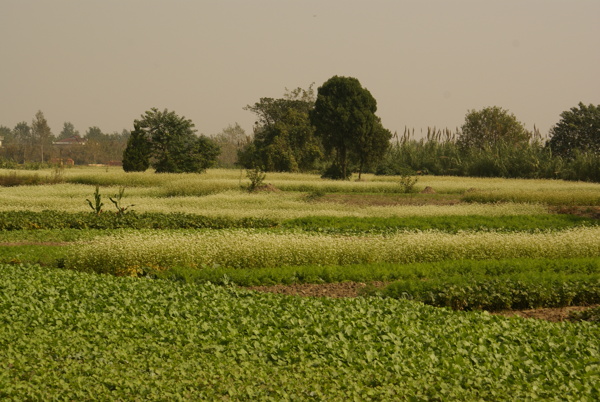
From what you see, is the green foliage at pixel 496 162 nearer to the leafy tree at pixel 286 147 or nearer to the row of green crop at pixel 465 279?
the leafy tree at pixel 286 147

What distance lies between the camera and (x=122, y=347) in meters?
9.88

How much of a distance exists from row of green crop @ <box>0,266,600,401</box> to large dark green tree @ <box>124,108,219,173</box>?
130 feet

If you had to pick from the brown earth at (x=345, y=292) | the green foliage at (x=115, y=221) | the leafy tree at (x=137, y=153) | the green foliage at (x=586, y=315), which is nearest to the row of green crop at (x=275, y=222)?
the green foliage at (x=115, y=221)

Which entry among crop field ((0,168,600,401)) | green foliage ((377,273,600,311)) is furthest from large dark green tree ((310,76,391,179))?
green foliage ((377,273,600,311))

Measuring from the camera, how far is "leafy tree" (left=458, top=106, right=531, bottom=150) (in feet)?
266

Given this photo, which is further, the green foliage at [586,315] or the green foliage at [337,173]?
the green foliage at [337,173]

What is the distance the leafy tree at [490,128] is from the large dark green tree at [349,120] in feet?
100

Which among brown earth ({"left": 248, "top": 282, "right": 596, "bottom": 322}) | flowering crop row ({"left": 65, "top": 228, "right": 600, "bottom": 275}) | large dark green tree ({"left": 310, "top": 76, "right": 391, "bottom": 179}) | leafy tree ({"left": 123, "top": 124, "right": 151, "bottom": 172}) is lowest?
brown earth ({"left": 248, "top": 282, "right": 596, "bottom": 322})

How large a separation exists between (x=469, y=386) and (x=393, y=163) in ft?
192

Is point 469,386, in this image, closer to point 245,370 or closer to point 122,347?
point 245,370

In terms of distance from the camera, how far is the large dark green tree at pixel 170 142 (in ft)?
172

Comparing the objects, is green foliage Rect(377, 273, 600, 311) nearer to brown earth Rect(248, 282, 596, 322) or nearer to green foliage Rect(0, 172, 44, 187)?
brown earth Rect(248, 282, 596, 322)

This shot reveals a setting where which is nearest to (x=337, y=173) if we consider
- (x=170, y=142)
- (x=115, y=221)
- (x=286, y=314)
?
(x=170, y=142)

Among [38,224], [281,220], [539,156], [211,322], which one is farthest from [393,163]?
[211,322]
